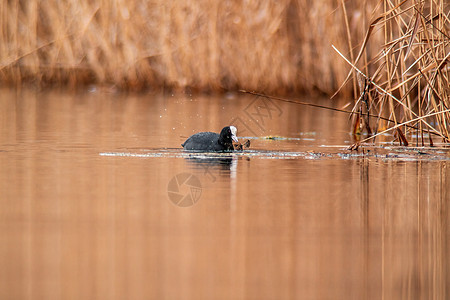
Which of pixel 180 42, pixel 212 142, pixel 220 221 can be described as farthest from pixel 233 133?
pixel 180 42

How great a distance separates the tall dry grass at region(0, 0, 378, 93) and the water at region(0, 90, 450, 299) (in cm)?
596

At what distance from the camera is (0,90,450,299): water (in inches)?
130

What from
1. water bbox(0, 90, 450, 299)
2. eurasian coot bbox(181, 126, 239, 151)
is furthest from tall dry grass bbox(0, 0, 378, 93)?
eurasian coot bbox(181, 126, 239, 151)

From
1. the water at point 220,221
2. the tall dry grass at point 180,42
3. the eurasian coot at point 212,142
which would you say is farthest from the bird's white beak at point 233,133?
the tall dry grass at point 180,42

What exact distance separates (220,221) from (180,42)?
1110 cm

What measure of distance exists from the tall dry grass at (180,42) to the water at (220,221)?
596 cm

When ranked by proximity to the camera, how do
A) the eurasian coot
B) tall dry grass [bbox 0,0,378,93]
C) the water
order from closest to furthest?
the water, the eurasian coot, tall dry grass [bbox 0,0,378,93]

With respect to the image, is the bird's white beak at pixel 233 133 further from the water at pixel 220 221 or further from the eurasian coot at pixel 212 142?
the water at pixel 220 221

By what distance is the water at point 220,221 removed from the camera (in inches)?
130

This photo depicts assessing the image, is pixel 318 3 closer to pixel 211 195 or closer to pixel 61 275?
pixel 211 195

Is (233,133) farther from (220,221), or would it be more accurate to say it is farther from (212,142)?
(220,221)

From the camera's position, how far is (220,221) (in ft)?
14.7

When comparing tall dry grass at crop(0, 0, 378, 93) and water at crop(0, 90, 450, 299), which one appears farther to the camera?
tall dry grass at crop(0, 0, 378, 93)

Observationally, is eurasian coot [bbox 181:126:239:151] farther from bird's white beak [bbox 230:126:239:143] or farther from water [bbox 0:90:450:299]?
water [bbox 0:90:450:299]
